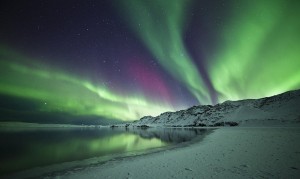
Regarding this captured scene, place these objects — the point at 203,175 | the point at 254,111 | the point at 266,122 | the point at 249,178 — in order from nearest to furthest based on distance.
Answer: the point at 249,178
the point at 203,175
the point at 266,122
the point at 254,111

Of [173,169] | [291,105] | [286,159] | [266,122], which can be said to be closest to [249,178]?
[173,169]

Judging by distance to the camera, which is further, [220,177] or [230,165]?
[230,165]

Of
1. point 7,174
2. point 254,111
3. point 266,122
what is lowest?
point 7,174

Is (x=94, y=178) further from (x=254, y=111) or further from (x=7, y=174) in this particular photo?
(x=254, y=111)

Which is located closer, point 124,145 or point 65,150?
point 65,150

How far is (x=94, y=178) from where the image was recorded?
12.2 m

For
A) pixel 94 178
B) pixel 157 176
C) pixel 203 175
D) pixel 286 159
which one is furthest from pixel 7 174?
pixel 286 159

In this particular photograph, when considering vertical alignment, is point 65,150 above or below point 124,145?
below

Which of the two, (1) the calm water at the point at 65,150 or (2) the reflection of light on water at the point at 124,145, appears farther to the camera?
(2) the reflection of light on water at the point at 124,145

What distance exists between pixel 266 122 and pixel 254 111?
47016 millimetres

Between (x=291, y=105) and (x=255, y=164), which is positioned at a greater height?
(x=291, y=105)

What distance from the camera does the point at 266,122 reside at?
103500 mm

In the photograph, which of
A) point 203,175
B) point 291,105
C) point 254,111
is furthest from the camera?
point 254,111

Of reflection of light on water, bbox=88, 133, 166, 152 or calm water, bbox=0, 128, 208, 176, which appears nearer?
calm water, bbox=0, 128, 208, 176
